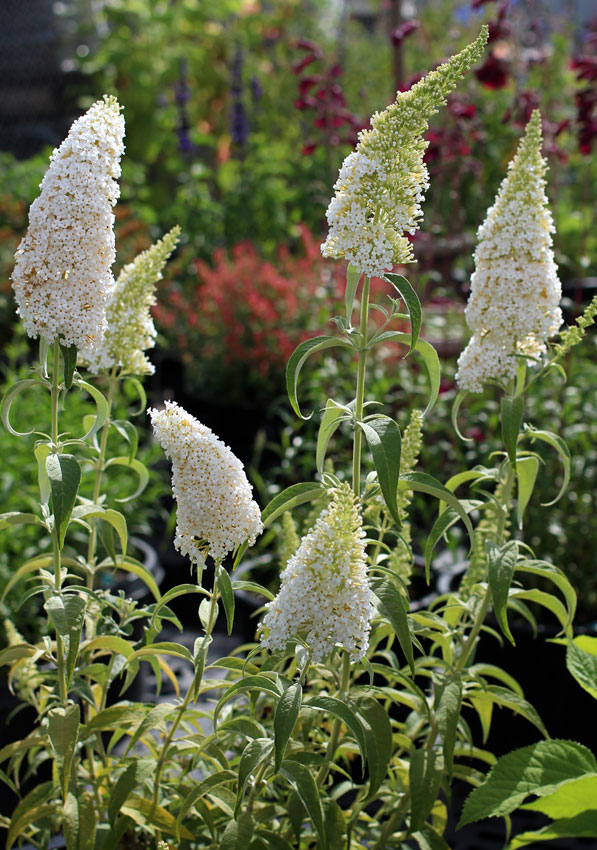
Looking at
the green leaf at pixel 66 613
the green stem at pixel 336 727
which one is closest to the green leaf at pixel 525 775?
the green stem at pixel 336 727

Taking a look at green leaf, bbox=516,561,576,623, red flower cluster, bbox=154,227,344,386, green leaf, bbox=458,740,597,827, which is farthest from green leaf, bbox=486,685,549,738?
red flower cluster, bbox=154,227,344,386

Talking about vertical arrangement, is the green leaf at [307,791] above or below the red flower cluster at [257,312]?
below

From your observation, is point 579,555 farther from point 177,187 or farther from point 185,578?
point 177,187

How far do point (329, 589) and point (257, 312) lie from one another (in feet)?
10.5

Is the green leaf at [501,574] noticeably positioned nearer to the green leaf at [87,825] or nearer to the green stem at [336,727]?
the green stem at [336,727]

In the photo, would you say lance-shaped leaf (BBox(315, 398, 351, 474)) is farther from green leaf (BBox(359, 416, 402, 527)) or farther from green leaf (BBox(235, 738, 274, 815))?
green leaf (BBox(235, 738, 274, 815))

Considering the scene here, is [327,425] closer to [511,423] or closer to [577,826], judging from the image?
[511,423]

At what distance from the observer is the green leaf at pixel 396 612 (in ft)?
4.48

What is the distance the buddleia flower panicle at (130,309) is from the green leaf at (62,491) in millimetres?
336

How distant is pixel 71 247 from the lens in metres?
1.39

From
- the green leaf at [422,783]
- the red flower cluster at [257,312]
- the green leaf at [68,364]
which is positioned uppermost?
the red flower cluster at [257,312]

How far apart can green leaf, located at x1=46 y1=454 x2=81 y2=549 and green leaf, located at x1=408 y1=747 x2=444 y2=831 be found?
0.73 m

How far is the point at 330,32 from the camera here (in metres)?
9.92

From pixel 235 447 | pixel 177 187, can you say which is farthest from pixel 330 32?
pixel 235 447
